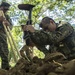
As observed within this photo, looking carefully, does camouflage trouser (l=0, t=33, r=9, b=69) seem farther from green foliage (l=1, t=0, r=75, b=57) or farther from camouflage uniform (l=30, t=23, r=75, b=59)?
green foliage (l=1, t=0, r=75, b=57)

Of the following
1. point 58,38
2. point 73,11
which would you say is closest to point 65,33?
point 58,38

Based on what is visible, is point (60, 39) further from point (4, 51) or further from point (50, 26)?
point (4, 51)

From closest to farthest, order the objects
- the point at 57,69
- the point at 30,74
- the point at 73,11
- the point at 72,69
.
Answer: the point at 72,69 < the point at 57,69 < the point at 30,74 < the point at 73,11

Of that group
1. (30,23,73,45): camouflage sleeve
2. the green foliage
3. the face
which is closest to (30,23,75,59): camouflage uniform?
(30,23,73,45): camouflage sleeve

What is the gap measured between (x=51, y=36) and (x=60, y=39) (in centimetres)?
22

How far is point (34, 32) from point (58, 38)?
63 cm

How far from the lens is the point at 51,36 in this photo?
Result: 6.14 metres

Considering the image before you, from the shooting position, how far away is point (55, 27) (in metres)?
6.37

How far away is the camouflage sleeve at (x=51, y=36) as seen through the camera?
243 inches

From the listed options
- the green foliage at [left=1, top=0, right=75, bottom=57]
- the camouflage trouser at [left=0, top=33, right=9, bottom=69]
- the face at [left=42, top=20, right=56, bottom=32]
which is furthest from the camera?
the green foliage at [left=1, top=0, right=75, bottom=57]

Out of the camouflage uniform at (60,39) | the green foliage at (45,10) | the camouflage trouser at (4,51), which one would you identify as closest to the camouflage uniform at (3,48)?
the camouflage trouser at (4,51)

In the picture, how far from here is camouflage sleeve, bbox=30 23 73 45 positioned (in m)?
6.16

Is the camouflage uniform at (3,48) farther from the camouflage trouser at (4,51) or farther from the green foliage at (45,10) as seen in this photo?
the green foliage at (45,10)

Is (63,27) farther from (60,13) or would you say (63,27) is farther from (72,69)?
(60,13)
